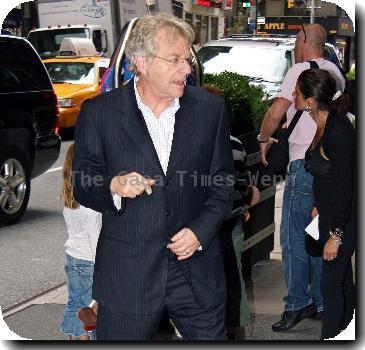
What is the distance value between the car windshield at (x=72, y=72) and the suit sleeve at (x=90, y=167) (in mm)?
14118

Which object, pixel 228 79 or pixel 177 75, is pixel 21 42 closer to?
pixel 228 79

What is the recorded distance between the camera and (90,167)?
9.76ft

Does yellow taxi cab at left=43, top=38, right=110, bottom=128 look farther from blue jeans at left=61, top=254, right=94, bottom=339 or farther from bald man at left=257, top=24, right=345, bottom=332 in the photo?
blue jeans at left=61, top=254, right=94, bottom=339

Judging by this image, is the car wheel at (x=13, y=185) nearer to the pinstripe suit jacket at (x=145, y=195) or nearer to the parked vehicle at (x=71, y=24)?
the pinstripe suit jacket at (x=145, y=195)

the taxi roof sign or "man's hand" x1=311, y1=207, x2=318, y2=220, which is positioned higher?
"man's hand" x1=311, y1=207, x2=318, y2=220

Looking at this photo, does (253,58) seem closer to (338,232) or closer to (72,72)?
(72,72)

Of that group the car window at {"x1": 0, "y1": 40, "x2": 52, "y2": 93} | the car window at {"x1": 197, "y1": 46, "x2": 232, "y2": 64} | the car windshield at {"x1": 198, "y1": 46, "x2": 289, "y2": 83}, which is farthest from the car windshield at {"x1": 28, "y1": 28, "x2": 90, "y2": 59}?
the car window at {"x1": 0, "y1": 40, "x2": 52, "y2": 93}

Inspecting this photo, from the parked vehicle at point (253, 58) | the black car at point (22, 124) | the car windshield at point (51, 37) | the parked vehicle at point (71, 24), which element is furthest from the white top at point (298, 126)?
the car windshield at point (51, 37)

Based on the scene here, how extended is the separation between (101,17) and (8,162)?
1360cm

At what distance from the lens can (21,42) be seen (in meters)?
8.78

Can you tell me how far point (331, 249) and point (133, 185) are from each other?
186cm

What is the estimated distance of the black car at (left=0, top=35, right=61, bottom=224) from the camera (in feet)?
27.0

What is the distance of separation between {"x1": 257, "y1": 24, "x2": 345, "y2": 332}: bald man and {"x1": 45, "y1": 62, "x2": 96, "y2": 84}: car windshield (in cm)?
1225

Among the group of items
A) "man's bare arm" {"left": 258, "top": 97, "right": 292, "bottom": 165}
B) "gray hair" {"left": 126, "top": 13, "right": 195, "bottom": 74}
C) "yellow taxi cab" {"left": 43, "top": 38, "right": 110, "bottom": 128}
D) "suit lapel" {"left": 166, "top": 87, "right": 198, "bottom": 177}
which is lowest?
"yellow taxi cab" {"left": 43, "top": 38, "right": 110, "bottom": 128}
